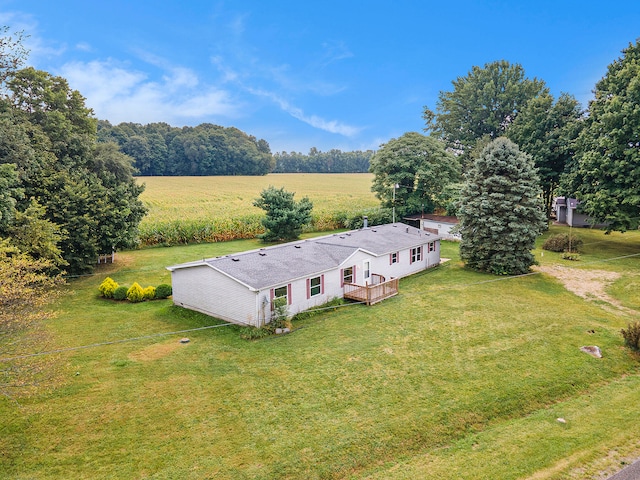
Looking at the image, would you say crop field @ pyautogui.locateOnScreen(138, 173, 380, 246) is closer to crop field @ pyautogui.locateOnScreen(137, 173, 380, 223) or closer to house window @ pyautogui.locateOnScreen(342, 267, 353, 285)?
crop field @ pyautogui.locateOnScreen(137, 173, 380, 223)

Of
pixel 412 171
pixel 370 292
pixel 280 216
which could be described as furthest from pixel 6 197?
pixel 412 171

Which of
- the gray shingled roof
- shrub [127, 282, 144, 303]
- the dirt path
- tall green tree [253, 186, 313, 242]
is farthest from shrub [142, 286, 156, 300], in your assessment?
the dirt path

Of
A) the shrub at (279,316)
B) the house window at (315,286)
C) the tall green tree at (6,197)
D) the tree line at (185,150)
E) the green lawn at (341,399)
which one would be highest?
the tree line at (185,150)

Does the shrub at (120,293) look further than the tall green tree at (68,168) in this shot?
No

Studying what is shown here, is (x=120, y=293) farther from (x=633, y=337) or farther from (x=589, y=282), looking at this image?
(x=589, y=282)

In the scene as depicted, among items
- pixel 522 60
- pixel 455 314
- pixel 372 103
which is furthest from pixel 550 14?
pixel 372 103

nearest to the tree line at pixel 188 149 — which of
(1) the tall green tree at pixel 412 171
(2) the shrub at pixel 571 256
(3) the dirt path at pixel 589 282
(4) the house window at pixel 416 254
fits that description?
(1) the tall green tree at pixel 412 171

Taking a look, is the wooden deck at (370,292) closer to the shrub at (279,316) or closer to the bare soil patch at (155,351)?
the shrub at (279,316)
